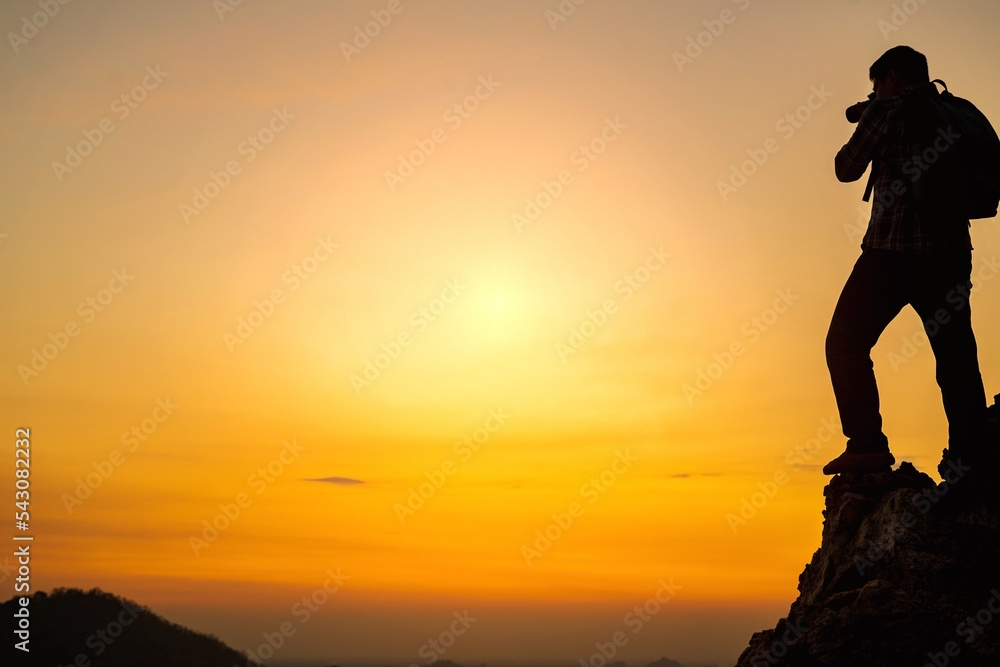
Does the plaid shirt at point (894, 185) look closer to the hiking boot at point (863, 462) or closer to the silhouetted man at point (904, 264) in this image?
the silhouetted man at point (904, 264)

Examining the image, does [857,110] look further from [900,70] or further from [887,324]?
[887,324]

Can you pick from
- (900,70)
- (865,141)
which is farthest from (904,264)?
(900,70)

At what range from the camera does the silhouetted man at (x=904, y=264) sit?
9.30m

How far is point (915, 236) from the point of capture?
9344 mm

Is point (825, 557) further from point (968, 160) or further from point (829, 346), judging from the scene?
point (968, 160)

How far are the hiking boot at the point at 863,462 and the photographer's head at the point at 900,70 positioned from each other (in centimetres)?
359

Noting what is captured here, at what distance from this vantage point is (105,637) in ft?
213

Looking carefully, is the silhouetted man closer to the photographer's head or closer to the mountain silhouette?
the photographer's head

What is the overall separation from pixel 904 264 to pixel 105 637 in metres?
66.6

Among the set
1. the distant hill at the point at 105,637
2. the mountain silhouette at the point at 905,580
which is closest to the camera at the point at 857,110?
the mountain silhouette at the point at 905,580

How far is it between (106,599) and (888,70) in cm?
6792

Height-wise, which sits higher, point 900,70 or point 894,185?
point 900,70

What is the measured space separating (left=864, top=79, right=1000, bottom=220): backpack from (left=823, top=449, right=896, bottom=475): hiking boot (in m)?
2.47

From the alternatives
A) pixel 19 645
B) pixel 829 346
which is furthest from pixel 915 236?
Answer: pixel 19 645
